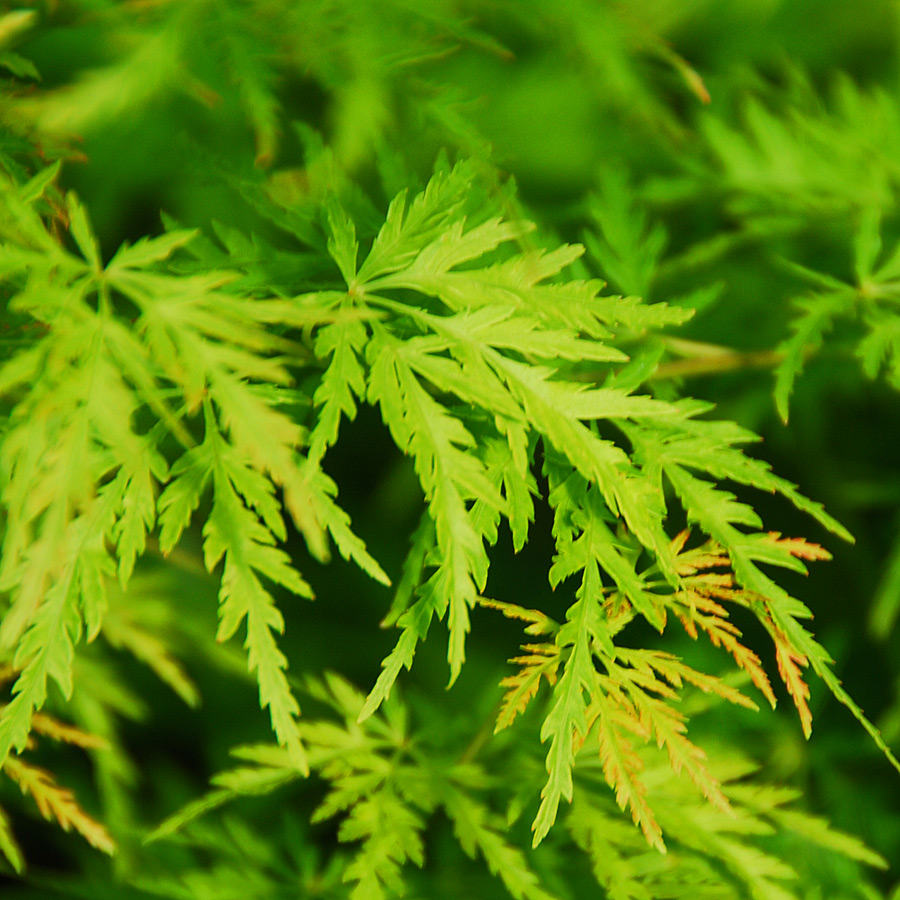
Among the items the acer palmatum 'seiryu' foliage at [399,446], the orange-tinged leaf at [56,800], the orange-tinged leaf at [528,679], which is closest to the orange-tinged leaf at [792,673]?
the acer palmatum 'seiryu' foliage at [399,446]

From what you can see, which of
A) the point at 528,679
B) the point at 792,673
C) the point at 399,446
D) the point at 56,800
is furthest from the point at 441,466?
the point at 56,800

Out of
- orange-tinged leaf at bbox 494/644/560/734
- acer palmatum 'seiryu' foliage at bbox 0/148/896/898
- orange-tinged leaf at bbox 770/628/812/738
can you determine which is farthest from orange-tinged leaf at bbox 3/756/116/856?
orange-tinged leaf at bbox 770/628/812/738

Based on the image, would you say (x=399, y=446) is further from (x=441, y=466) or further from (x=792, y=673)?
(x=792, y=673)

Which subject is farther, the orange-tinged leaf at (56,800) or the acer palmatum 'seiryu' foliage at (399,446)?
the orange-tinged leaf at (56,800)

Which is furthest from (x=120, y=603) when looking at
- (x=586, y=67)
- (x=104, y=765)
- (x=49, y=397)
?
(x=586, y=67)

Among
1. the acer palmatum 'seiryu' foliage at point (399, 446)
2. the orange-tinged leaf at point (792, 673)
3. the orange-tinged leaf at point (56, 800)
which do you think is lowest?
the orange-tinged leaf at point (56, 800)

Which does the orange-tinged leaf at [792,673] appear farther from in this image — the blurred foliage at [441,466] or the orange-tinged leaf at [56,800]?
the orange-tinged leaf at [56,800]

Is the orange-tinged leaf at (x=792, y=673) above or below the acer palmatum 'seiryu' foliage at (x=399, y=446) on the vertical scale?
below

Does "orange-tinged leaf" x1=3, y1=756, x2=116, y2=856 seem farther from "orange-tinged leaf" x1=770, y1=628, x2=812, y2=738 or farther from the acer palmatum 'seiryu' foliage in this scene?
"orange-tinged leaf" x1=770, y1=628, x2=812, y2=738
